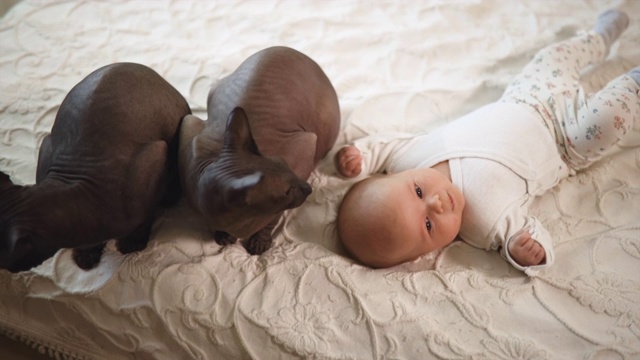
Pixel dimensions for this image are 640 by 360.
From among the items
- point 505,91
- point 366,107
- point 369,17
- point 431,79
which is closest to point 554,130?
point 505,91

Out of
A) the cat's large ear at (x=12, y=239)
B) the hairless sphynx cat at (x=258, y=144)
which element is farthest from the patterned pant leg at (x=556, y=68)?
the cat's large ear at (x=12, y=239)

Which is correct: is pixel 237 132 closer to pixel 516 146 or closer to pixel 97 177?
pixel 97 177

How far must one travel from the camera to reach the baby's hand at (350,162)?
1.22 meters

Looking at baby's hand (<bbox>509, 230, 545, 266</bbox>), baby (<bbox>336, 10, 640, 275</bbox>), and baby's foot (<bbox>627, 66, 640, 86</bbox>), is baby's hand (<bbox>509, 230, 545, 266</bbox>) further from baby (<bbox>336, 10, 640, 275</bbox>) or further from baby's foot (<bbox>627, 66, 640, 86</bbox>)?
baby's foot (<bbox>627, 66, 640, 86</bbox>)

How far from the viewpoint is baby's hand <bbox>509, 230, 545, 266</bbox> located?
3.48 ft

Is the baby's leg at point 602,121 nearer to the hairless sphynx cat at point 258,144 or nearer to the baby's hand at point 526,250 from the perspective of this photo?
the baby's hand at point 526,250

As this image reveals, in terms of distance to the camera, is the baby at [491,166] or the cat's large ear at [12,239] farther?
the baby at [491,166]

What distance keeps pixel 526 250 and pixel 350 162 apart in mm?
451

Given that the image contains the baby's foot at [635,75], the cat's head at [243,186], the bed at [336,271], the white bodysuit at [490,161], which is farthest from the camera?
the baby's foot at [635,75]

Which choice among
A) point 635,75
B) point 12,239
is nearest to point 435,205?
point 635,75

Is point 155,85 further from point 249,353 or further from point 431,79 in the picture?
point 431,79

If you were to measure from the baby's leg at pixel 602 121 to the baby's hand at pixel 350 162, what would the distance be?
0.56 m

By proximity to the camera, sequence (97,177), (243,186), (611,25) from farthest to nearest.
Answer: (611,25), (97,177), (243,186)

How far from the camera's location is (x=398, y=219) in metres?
1.08
